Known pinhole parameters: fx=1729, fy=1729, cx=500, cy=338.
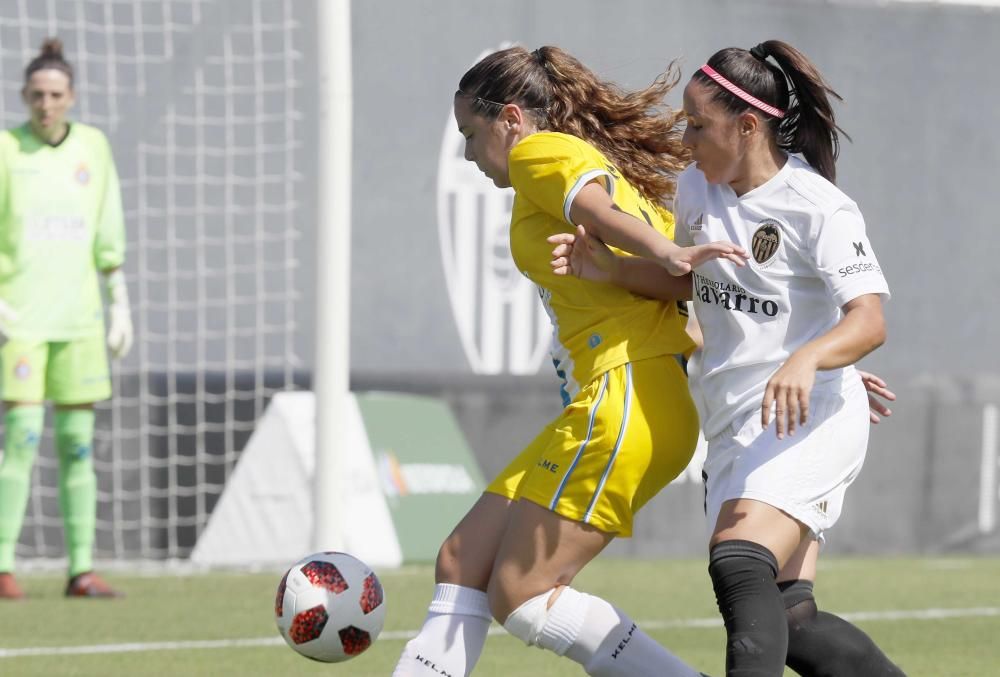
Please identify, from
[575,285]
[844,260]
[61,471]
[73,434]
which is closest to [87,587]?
[61,471]

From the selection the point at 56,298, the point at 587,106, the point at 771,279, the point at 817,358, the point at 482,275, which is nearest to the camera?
the point at 817,358

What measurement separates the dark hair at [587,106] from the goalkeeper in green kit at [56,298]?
3.77 metres

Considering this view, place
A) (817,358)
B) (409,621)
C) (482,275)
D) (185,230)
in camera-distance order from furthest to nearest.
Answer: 1. (482,275)
2. (185,230)
3. (409,621)
4. (817,358)

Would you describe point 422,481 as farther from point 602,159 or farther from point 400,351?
point 602,159

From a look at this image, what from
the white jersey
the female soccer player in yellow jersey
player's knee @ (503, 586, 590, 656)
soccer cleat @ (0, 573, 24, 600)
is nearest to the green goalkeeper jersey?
soccer cleat @ (0, 573, 24, 600)

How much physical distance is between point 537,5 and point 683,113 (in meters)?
6.94

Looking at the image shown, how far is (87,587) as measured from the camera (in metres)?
7.23

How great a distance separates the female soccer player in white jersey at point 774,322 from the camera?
11.8ft

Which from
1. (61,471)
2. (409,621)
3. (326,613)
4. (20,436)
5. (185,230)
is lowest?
(409,621)

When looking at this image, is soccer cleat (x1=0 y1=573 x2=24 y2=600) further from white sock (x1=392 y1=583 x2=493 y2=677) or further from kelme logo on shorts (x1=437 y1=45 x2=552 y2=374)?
kelme logo on shorts (x1=437 y1=45 x2=552 y2=374)

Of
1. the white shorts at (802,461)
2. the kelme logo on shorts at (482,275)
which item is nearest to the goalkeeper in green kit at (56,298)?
the kelme logo on shorts at (482,275)

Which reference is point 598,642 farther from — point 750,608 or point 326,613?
point 326,613

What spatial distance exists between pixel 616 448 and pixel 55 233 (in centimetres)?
435

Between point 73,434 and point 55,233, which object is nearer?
point 73,434
